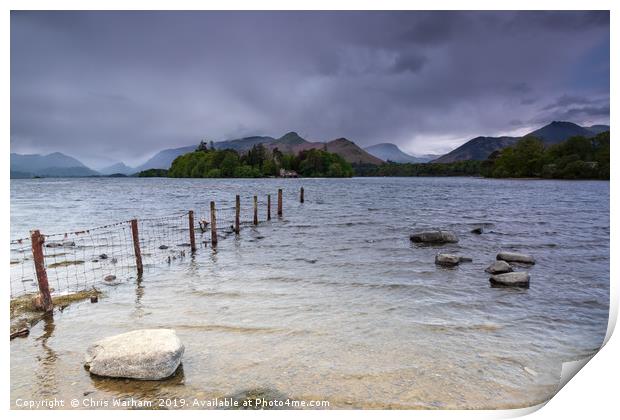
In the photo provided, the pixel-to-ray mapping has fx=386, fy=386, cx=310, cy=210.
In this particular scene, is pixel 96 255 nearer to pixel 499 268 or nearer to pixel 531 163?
pixel 499 268

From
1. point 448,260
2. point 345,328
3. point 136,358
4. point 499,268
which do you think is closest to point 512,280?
point 499,268

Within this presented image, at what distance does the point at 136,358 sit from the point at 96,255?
13.9 m

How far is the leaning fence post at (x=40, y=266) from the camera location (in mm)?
9594

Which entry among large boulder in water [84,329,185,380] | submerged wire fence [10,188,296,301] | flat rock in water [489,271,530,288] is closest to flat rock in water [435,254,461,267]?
flat rock in water [489,271,530,288]

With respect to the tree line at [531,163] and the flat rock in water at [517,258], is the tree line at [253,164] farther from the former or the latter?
the flat rock in water at [517,258]

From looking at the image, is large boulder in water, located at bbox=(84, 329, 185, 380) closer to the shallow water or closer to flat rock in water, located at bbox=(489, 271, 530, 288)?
the shallow water

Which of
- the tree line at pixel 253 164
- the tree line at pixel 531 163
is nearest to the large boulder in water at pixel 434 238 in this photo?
the tree line at pixel 531 163

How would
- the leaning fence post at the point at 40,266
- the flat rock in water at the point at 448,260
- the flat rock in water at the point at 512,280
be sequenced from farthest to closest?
the flat rock in water at the point at 448,260 < the flat rock in water at the point at 512,280 < the leaning fence post at the point at 40,266

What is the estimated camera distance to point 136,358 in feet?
22.3

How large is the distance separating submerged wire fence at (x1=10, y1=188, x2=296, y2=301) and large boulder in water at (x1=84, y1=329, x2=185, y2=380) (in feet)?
12.3

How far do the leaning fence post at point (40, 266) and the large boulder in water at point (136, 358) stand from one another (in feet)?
12.3

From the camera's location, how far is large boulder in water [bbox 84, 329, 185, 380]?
22.2ft
